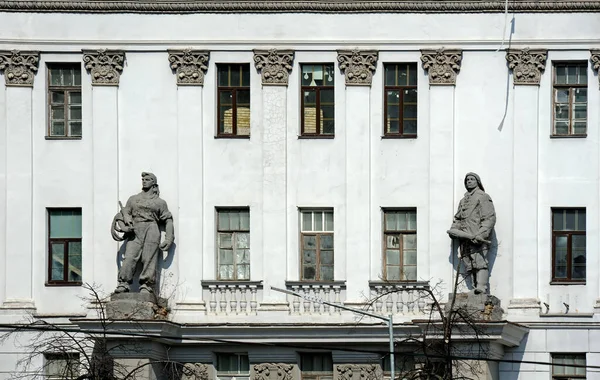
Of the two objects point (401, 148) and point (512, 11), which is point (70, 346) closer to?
point (401, 148)

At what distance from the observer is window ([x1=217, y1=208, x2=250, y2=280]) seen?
211ft

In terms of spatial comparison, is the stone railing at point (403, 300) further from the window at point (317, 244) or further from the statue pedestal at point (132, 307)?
the statue pedestal at point (132, 307)

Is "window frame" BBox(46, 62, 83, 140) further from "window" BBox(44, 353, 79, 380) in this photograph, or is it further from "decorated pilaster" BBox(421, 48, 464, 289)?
"decorated pilaster" BBox(421, 48, 464, 289)

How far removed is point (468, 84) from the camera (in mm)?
64250

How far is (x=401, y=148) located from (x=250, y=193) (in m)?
3.80

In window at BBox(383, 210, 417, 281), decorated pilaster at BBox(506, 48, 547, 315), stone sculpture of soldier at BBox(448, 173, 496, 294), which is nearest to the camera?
stone sculpture of soldier at BBox(448, 173, 496, 294)

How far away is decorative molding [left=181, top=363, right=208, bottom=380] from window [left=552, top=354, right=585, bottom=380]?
8321 millimetres

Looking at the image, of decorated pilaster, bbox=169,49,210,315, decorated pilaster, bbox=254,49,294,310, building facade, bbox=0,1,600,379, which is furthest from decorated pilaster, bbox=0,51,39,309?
decorated pilaster, bbox=254,49,294,310

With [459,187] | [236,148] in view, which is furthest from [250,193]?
[459,187]

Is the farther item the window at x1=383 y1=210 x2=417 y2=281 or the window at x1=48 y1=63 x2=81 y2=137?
the window at x1=48 y1=63 x2=81 y2=137

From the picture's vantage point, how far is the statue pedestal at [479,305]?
2456 inches

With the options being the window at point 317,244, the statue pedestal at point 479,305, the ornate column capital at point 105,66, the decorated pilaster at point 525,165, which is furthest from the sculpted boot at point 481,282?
the ornate column capital at point 105,66

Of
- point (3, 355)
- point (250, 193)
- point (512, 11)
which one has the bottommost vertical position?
point (3, 355)

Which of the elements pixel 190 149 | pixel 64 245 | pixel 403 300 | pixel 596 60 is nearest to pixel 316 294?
pixel 403 300
